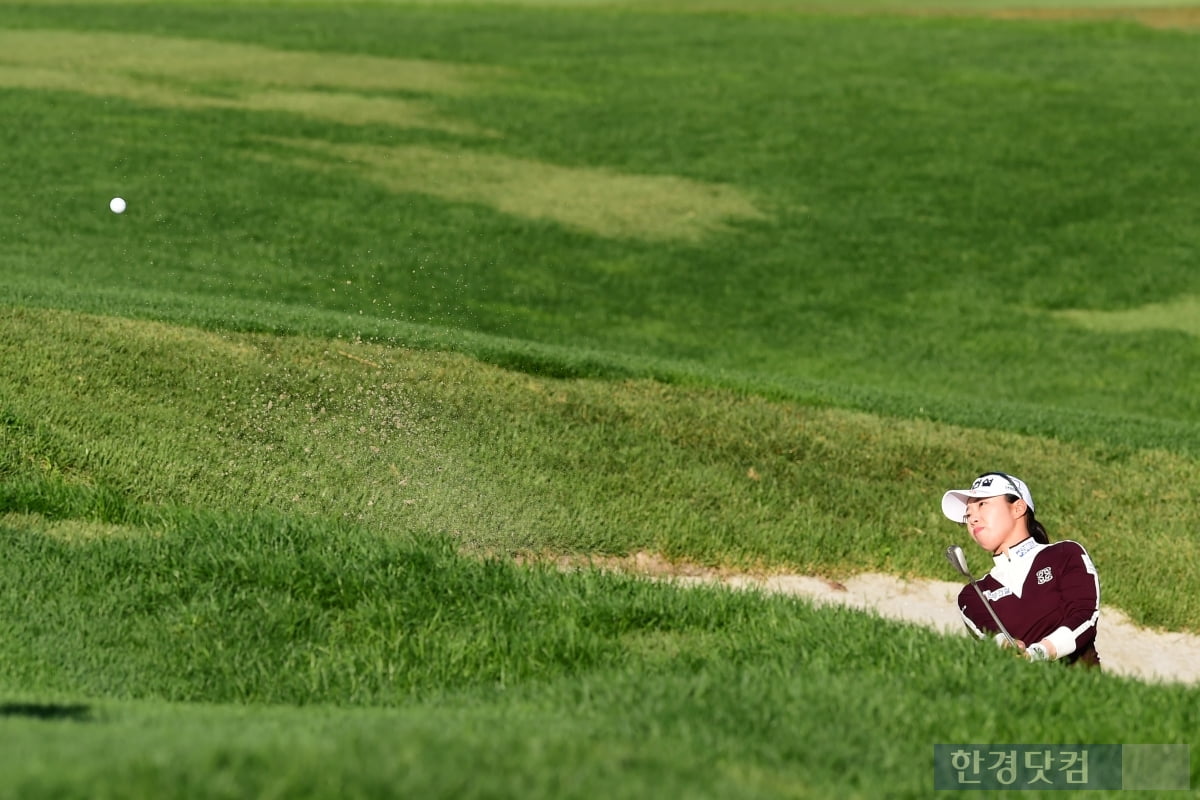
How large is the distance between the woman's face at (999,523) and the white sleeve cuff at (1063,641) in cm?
51

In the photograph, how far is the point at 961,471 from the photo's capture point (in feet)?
40.6

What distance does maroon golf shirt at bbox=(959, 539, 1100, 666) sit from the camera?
21.2 ft

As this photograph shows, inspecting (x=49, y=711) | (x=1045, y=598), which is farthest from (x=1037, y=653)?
(x=49, y=711)

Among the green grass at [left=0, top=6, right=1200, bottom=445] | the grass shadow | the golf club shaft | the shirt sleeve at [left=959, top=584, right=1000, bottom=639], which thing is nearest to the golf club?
the golf club shaft

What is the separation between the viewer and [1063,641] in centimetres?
647

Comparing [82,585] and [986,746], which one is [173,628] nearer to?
[82,585]

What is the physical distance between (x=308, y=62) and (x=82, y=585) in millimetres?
31149

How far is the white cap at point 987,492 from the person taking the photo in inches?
269

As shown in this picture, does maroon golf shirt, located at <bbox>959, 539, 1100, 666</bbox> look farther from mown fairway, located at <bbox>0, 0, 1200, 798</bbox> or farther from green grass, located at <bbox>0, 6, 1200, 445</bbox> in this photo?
green grass, located at <bbox>0, 6, 1200, 445</bbox>

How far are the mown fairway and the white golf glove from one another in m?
0.23

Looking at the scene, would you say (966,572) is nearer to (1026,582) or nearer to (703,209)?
(1026,582)

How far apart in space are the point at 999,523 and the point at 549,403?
5.90m

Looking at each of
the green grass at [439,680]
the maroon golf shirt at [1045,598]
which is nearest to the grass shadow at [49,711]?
the green grass at [439,680]
